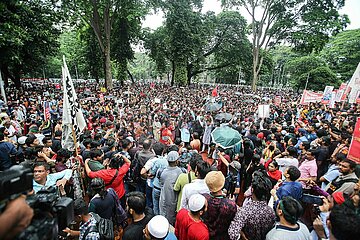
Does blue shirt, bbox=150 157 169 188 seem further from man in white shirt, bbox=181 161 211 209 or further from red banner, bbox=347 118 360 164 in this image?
red banner, bbox=347 118 360 164

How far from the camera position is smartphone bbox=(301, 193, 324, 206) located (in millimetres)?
2742

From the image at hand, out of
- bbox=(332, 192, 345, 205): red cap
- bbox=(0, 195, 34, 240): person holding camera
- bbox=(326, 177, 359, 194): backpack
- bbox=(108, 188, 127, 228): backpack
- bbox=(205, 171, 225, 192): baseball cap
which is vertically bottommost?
bbox=(108, 188, 127, 228): backpack

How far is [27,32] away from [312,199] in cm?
1868

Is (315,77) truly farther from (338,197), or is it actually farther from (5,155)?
(5,155)

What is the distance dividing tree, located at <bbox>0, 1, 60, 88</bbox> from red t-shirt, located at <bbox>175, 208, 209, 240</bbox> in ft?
47.9

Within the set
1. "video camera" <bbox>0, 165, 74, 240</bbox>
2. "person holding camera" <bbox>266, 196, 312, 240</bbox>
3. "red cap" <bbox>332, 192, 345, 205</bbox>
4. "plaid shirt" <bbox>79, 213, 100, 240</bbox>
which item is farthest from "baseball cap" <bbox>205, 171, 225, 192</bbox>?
"video camera" <bbox>0, 165, 74, 240</bbox>

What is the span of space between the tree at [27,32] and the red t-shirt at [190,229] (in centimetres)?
1461

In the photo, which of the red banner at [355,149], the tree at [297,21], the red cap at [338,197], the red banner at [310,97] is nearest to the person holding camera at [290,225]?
the red cap at [338,197]

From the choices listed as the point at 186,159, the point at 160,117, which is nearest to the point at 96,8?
the point at 160,117

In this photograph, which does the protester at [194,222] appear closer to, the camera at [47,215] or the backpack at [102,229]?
the backpack at [102,229]

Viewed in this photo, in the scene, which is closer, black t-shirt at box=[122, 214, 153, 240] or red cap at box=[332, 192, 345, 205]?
black t-shirt at box=[122, 214, 153, 240]

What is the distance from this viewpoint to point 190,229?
7.34 feet

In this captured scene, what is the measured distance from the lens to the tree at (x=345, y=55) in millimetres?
Result: 30500

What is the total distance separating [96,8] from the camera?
18781 mm
